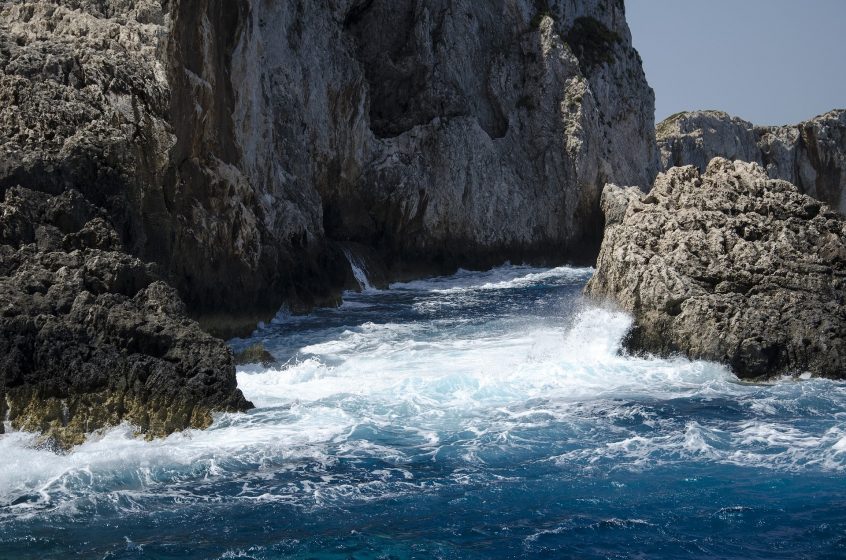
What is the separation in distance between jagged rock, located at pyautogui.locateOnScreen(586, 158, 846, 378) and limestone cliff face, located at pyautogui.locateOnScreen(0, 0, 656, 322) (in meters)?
9.41

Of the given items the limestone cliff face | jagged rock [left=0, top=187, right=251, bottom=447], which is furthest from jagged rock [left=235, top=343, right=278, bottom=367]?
jagged rock [left=0, top=187, right=251, bottom=447]

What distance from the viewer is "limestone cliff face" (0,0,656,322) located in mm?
18516

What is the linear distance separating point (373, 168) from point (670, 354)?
2203 centimetres

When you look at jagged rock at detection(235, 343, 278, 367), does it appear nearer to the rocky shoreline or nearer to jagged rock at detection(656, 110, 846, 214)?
the rocky shoreline

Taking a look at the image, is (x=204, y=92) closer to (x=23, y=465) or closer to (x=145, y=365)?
(x=145, y=365)

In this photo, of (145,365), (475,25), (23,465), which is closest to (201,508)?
(23,465)

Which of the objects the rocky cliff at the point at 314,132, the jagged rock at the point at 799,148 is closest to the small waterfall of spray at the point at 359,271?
the rocky cliff at the point at 314,132

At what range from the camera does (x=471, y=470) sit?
12.6 meters

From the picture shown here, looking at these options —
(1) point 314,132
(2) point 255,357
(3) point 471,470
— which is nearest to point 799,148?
(1) point 314,132

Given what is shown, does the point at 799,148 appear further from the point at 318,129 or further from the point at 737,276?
the point at 737,276

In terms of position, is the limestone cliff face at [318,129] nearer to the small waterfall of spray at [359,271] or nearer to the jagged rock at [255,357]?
the small waterfall of spray at [359,271]

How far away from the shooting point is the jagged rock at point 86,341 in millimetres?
13810

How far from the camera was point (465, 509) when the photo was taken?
438 inches

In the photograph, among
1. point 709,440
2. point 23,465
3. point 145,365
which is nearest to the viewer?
point 23,465
